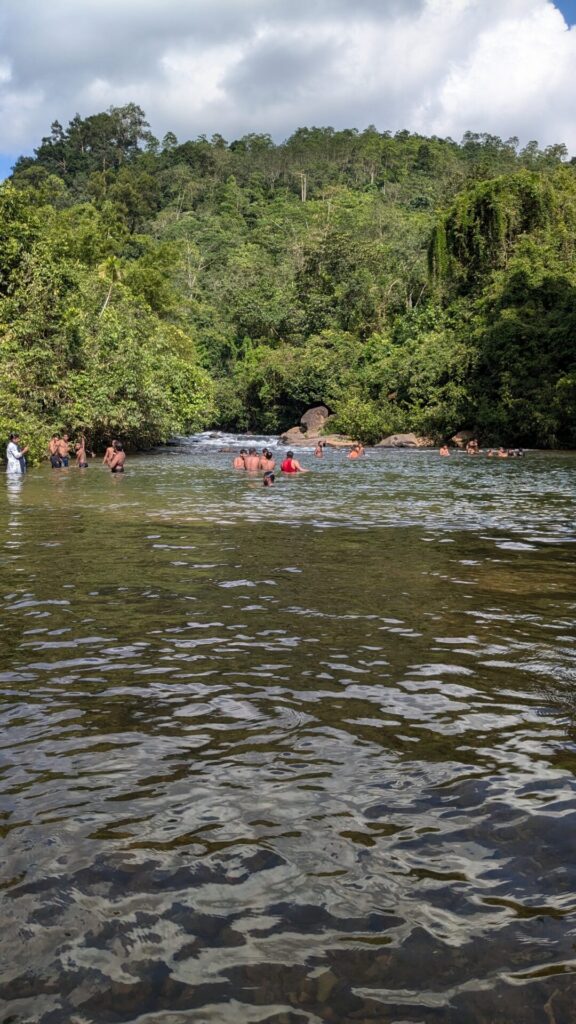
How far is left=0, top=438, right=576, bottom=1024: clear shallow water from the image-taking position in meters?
2.50

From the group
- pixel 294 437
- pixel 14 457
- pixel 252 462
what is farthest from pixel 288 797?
pixel 294 437

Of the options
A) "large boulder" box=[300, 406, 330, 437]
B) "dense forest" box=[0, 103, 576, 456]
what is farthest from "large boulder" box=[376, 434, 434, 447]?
"large boulder" box=[300, 406, 330, 437]

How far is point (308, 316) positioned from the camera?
6406 cm

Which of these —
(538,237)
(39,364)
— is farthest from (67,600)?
(538,237)

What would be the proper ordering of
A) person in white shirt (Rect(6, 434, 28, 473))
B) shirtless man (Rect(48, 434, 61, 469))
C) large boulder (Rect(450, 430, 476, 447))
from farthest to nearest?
1. large boulder (Rect(450, 430, 476, 447))
2. shirtless man (Rect(48, 434, 61, 469))
3. person in white shirt (Rect(6, 434, 28, 473))

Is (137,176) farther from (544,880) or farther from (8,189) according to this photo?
(544,880)

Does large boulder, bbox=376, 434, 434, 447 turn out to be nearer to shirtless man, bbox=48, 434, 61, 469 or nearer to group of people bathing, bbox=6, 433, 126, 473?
group of people bathing, bbox=6, 433, 126, 473

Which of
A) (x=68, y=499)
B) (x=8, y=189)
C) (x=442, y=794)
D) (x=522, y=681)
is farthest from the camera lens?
(x=8, y=189)

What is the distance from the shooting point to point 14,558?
10.2 metres

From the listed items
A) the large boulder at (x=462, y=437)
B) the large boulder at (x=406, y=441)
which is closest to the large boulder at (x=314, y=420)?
the large boulder at (x=406, y=441)

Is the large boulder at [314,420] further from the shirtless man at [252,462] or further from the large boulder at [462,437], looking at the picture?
the shirtless man at [252,462]

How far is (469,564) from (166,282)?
180ft

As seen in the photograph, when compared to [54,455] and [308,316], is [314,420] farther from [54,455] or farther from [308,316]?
[54,455]

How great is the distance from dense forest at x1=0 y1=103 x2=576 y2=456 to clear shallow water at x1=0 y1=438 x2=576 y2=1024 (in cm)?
2515
